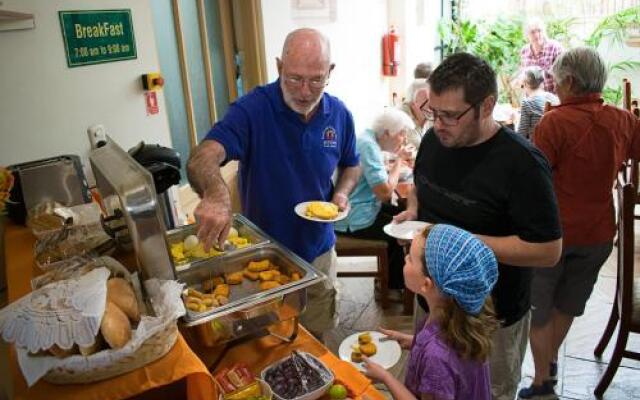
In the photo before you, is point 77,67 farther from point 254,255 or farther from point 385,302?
point 385,302

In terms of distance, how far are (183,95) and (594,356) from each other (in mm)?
2735

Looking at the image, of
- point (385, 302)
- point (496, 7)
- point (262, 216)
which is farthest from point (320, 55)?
point (496, 7)

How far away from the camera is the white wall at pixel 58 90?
1.94m

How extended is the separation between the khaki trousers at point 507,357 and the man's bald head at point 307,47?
1126mm

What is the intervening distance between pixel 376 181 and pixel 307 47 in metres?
1.38

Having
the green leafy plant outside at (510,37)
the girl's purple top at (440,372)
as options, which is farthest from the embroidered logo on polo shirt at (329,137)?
the green leafy plant outside at (510,37)

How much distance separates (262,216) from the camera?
6.45 ft

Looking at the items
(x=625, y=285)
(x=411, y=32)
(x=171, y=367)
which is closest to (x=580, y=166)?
(x=625, y=285)

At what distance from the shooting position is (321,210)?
1830 mm

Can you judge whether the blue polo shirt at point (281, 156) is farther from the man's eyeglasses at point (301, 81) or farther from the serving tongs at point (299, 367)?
the serving tongs at point (299, 367)

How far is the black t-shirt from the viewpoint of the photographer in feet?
4.77

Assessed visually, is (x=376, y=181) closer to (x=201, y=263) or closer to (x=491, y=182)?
(x=491, y=182)

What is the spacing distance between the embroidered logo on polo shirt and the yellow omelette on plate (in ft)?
0.80

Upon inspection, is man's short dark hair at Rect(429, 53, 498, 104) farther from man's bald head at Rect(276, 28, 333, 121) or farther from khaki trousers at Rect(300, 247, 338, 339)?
khaki trousers at Rect(300, 247, 338, 339)
